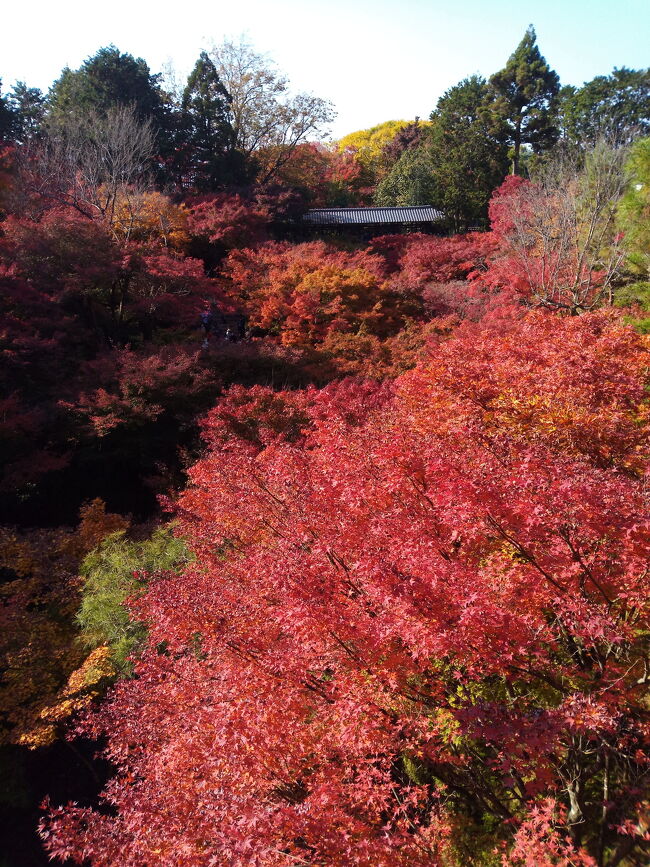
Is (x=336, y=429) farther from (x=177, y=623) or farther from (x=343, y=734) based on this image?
(x=343, y=734)

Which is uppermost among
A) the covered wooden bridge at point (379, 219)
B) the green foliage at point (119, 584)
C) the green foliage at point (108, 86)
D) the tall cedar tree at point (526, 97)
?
the green foliage at point (108, 86)

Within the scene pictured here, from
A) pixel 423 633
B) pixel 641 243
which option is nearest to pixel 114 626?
pixel 423 633

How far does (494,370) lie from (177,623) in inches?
237

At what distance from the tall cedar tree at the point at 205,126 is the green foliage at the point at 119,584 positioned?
67.9 feet

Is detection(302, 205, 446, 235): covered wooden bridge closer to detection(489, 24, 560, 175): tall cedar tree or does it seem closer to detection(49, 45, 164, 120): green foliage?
detection(489, 24, 560, 175): tall cedar tree

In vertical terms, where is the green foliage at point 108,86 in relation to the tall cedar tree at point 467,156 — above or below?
above

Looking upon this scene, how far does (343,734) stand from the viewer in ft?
16.3

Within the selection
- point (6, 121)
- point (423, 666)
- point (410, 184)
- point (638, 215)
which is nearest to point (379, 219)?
point (410, 184)

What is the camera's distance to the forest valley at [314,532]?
15.6ft

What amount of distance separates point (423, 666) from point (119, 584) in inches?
266

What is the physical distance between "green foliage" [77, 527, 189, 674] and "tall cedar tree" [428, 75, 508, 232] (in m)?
22.3

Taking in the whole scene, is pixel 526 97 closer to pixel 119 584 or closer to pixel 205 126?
pixel 205 126

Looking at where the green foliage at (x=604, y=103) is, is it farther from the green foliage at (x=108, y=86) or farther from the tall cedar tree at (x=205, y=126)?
the green foliage at (x=108, y=86)

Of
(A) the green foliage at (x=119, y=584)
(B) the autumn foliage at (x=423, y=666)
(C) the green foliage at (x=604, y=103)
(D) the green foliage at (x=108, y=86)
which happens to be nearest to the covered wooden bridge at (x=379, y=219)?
(C) the green foliage at (x=604, y=103)
